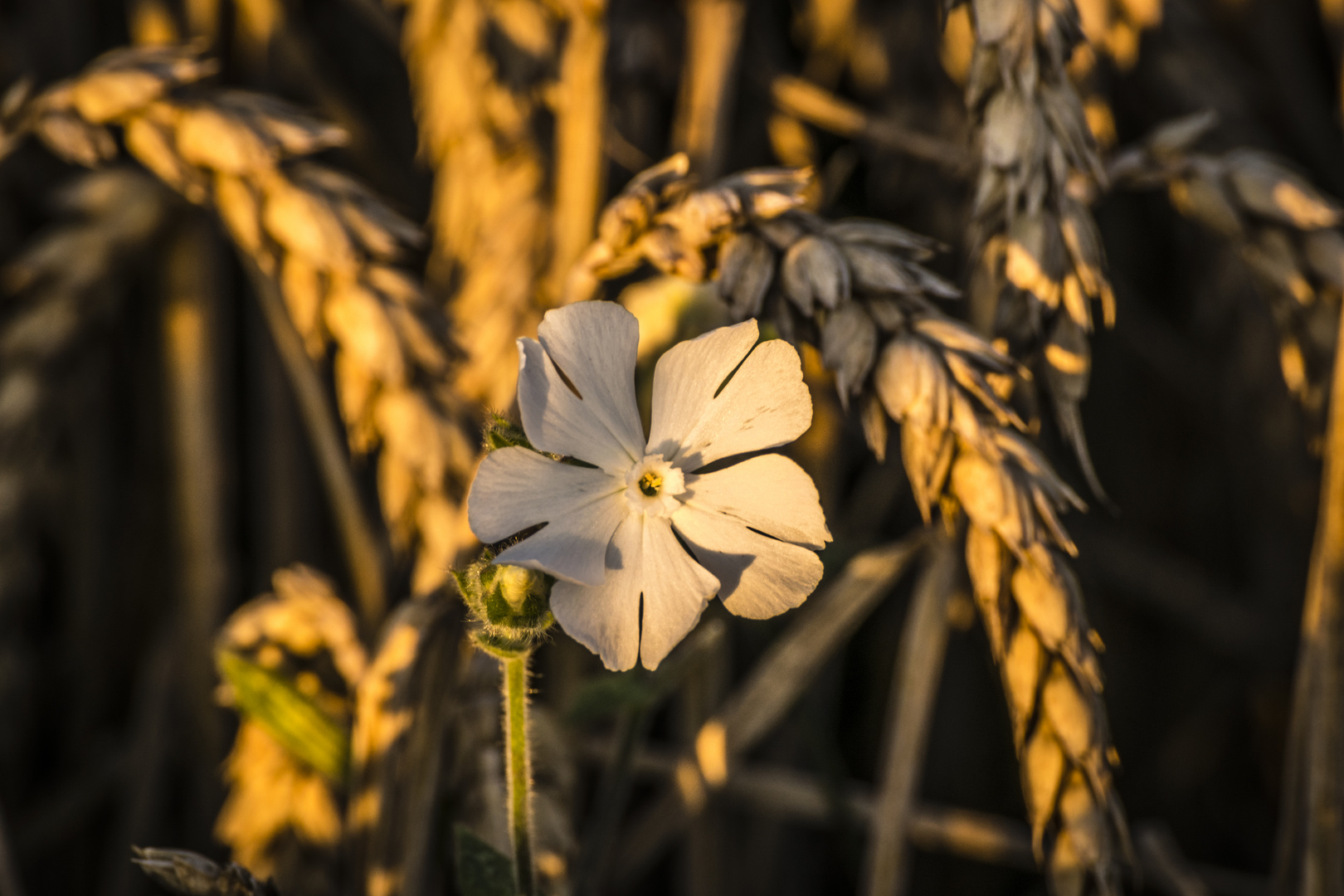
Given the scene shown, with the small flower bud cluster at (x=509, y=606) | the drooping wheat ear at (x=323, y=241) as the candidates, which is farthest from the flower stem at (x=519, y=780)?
the drooping wheat ear at (x=323, y=241)

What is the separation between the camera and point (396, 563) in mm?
1281

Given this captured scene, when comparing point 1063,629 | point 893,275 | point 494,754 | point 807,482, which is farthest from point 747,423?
point 494,754

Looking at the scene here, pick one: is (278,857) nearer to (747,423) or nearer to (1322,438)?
(747,423)

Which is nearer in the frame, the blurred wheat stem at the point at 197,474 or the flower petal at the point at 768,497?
the flower petal at the point at 768,497

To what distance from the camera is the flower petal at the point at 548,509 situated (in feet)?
2.20

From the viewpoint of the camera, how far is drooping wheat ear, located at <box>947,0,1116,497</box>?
0.91 metres

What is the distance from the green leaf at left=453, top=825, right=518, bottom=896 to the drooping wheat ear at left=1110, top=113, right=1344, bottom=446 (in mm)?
1158

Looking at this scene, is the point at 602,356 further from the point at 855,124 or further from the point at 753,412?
the point at 855,124

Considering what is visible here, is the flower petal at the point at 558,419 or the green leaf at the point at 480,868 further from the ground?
the flower petal at the point at 558,419

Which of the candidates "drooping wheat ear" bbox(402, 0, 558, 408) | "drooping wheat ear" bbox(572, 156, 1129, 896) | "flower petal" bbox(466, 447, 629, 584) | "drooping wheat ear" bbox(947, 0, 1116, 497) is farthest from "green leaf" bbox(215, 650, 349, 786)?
"drooping wheat ear" bbox(947, 0, 1116, 497)

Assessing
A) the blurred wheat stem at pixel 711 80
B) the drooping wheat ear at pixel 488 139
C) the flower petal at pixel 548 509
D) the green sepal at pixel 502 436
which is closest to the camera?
the flower petal at pixel 548 509

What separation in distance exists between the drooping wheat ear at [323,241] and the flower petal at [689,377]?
44cm

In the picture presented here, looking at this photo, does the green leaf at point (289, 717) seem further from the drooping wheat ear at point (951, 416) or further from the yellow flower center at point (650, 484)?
the drooping wheat ear at point (951, 416)

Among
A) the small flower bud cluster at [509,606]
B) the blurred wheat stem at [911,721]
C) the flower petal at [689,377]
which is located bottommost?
the blurred wheat stem at [911,721]
